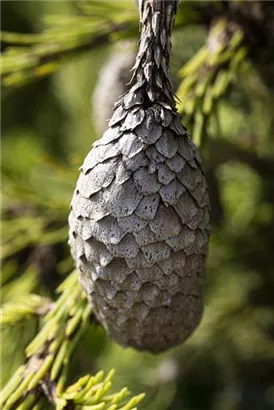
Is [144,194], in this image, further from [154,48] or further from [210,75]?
[210,75]

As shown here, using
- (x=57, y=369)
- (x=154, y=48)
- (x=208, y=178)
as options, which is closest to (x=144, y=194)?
(x=154, y=48)

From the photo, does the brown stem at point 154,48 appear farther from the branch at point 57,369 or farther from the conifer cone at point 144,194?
the branch at point 57,369

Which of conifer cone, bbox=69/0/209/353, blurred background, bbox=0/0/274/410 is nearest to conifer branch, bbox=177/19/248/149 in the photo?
blurred background, bbox=0/0/274/410

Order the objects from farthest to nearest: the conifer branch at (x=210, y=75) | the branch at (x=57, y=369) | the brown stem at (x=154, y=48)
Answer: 1. the conifer branch at (x=210, y=75)
2. the branch at (x=57, y=369)
3. the brown stem at (x=154, y=48)

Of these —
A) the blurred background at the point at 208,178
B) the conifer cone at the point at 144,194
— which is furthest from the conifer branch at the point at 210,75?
the conifer cone at the point at 144,194

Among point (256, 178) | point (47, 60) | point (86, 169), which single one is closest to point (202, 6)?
point (47, 60)

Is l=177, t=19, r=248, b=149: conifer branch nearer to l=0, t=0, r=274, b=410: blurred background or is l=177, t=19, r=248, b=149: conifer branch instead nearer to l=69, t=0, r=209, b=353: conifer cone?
l=0, t=0, r=274, b=410: blurred background
